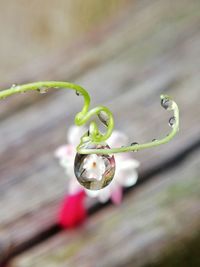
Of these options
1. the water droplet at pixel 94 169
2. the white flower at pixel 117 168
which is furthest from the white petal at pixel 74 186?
the water droplet at pixel 94 169

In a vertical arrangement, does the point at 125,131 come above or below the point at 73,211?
above

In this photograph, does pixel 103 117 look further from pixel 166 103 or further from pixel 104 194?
pixel 104 194

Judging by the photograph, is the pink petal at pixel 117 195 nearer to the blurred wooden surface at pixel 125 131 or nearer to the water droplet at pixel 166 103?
the blurred wooden surface at pixel 125 131

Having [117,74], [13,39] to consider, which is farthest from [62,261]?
[13,39]

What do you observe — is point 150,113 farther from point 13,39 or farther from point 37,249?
point 13,39

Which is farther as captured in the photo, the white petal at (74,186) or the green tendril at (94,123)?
the white petal at (74,186)

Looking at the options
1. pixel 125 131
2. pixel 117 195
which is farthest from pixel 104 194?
pixel 125 131
